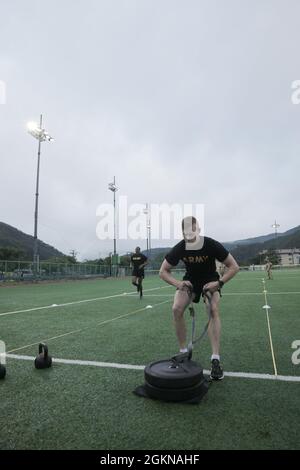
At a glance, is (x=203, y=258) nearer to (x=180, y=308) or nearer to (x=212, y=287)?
(x=212, y=287)

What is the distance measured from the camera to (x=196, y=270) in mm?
3967

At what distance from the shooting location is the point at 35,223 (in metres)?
27.5

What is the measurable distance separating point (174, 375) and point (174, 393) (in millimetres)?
137

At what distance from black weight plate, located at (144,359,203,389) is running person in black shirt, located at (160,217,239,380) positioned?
0.75 meters

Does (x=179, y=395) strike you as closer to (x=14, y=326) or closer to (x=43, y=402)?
(x=43, y=402)

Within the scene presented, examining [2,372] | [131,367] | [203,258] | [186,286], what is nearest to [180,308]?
[186,286]

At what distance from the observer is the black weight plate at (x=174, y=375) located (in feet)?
9.25

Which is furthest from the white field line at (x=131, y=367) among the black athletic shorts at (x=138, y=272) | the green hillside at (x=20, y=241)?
the green hillside at (x=20, y=241)

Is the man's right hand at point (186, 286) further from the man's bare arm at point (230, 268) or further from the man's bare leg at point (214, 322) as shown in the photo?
the man's bare arm at point (230, 268)

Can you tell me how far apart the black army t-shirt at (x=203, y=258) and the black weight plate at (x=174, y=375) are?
114cm

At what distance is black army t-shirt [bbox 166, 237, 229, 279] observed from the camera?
12.8ft

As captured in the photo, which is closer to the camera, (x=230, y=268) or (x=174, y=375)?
(x=174, y=375)
